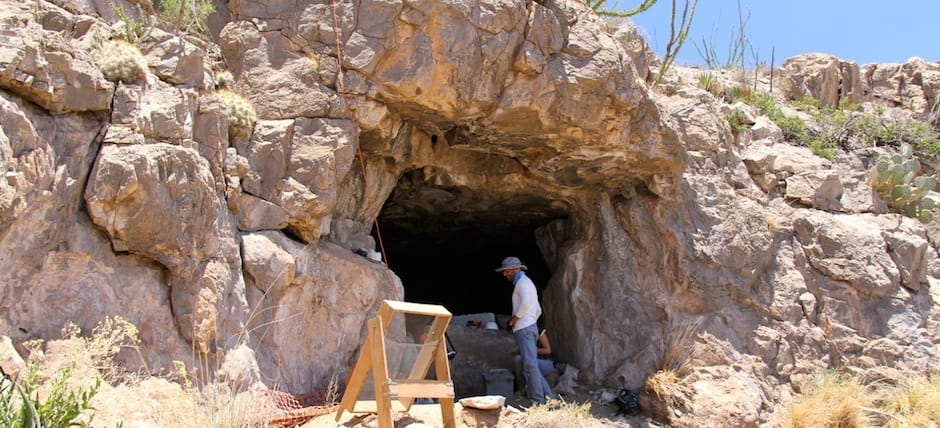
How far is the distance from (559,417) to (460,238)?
572cm

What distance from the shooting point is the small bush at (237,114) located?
6391 mm

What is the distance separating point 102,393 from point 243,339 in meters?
1.28

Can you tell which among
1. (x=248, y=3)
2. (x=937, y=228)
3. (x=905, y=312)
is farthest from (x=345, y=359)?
(x=937, y=228)

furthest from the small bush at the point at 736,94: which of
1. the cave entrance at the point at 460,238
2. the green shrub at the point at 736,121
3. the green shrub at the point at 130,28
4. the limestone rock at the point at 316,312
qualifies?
the green shrub at the point at 130,28

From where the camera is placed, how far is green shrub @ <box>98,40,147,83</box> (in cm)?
554

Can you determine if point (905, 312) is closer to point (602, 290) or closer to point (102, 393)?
point (602, 290)

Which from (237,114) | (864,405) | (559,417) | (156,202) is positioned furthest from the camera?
(864,405)

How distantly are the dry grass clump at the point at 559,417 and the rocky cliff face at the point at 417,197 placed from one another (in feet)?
4.53

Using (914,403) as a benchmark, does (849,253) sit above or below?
above

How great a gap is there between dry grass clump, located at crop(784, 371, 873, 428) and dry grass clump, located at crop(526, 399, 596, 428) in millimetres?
2093

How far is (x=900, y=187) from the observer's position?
10.1 m

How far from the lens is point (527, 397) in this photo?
25.9 ft

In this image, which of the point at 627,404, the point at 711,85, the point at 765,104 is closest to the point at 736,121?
the point at 711,85

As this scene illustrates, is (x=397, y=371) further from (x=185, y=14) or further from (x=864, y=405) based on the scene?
(x=864, y=405)
